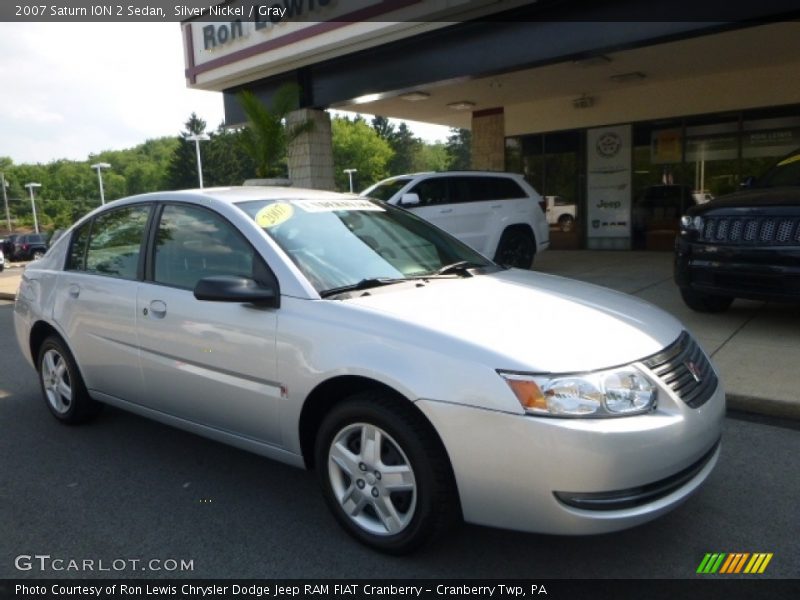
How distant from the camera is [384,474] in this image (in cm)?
269

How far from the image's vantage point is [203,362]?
330 cm

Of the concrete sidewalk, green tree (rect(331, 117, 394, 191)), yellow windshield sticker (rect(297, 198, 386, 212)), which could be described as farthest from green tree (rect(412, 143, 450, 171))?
yellow windshield sticker (rect(297, 198, 386, 212))

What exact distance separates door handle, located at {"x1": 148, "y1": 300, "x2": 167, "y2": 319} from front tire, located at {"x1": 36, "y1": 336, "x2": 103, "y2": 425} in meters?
1.11

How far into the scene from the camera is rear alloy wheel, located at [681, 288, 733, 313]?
672 centimetres

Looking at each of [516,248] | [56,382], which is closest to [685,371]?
[56,382]

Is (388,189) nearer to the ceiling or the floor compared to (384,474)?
nearer to the ceiling

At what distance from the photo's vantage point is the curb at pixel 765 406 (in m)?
4.20

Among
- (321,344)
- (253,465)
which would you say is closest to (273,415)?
(321,344)

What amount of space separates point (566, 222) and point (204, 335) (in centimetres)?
1294

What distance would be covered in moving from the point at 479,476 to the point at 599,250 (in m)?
12.9

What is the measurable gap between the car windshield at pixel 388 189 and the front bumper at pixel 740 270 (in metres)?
4.55

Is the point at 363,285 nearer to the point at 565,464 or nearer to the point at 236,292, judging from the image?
the point at 236,292

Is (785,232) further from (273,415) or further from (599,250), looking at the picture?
(599,250)

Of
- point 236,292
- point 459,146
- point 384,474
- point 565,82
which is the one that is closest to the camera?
point 384,474
